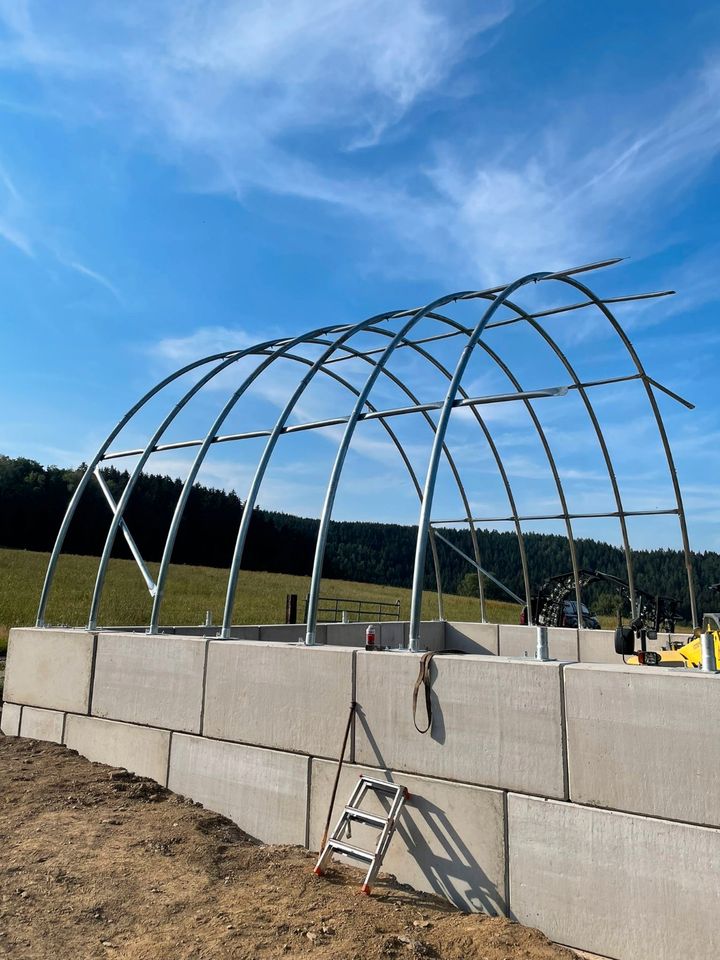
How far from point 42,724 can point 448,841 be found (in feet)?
19.6

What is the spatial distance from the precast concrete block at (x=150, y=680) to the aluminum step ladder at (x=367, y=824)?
2237 mm

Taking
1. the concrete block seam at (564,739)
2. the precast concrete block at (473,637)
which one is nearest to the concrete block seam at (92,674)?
the concrete block seam at (564,739)

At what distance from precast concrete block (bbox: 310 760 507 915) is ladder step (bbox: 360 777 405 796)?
0.23 feet

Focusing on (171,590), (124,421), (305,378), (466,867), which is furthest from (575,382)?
(171,590)

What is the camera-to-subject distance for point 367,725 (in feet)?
20.0

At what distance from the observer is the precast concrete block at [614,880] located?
441 cm

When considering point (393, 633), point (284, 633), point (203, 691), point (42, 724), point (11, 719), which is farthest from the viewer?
point (393, 633)

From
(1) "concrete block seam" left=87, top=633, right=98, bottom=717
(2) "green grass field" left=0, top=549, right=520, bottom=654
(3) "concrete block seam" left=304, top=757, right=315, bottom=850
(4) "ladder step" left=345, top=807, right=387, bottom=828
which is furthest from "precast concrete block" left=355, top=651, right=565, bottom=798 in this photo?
(2) "green grass field" left=0, top=549, right=520, bottom=654

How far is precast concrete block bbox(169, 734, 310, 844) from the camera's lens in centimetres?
641

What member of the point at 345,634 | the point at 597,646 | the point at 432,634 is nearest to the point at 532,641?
the point at 597,646

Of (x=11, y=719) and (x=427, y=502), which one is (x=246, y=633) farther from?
(x=427, y=502)

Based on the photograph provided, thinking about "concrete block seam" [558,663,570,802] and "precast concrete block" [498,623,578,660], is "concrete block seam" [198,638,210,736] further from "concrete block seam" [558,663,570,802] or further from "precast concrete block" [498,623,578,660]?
"precast concrete block" [498,623,578,660]

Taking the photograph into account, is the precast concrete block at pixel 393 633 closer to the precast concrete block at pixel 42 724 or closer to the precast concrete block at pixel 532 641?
the precast concrete block at pixel 532 641

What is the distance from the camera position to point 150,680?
7.92 m
